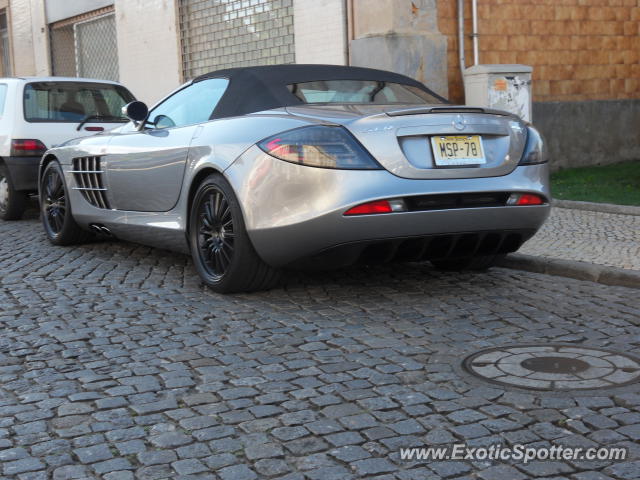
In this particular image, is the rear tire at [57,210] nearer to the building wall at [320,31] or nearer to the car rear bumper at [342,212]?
the car rear bumper at [342,212]

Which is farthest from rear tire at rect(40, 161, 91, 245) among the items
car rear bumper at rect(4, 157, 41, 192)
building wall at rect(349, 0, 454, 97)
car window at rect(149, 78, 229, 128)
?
building wall at rect(349, 0, 454, 97)

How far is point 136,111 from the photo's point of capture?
7.02m

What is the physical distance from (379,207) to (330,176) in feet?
1.02

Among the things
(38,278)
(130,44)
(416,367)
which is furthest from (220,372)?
(130,44)

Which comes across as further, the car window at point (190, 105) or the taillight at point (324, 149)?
the car window at point (190, 105)

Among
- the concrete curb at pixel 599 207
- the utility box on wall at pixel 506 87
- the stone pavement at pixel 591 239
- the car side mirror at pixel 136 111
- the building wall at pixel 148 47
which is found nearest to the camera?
the stone pavement at pixel 591 239

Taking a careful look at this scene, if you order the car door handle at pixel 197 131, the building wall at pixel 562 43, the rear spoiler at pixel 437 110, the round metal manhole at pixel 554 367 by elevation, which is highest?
the building wall at pixel 562 43

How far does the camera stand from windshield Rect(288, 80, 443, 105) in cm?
612

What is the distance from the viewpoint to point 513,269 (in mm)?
6938

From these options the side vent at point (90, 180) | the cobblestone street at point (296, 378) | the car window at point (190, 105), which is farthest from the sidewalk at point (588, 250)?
the side vent at point (90, 180)

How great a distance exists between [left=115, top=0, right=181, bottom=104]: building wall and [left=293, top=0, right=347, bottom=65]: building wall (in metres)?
3.87

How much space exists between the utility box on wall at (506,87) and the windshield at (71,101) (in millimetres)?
4185

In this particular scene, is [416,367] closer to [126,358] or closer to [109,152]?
[126,358]

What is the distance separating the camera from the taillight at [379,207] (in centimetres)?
522
